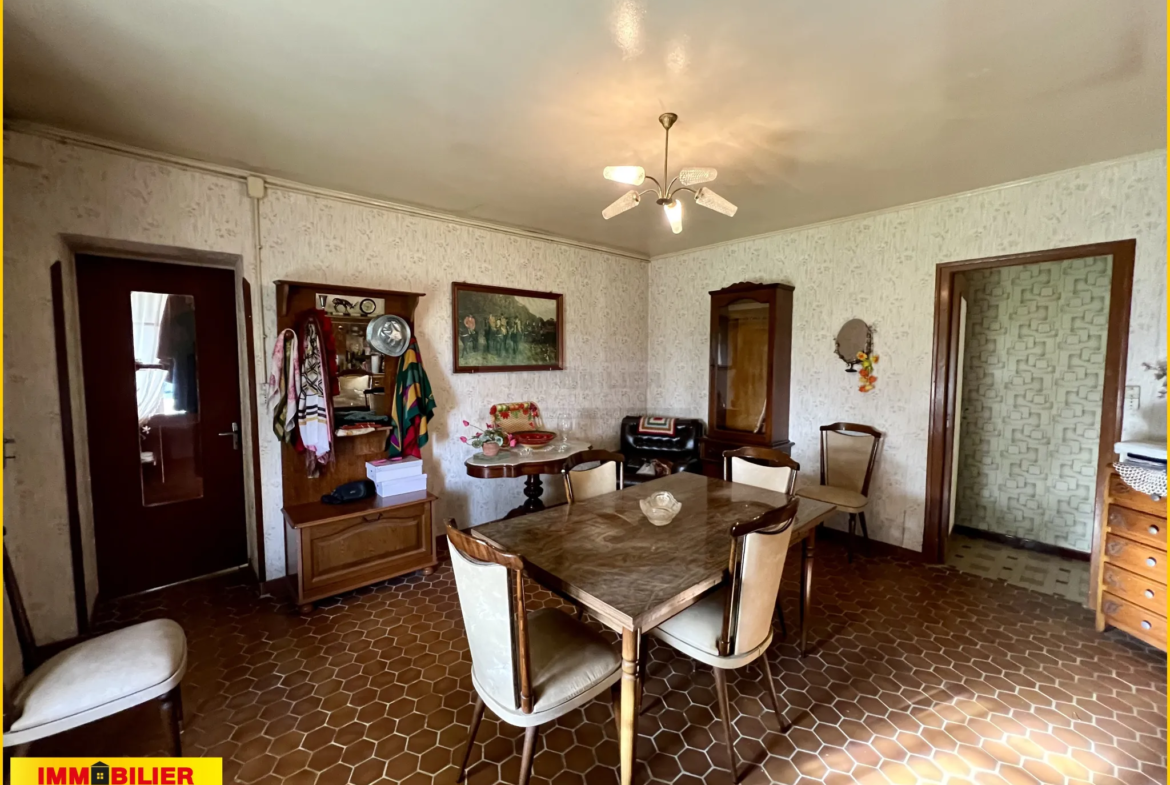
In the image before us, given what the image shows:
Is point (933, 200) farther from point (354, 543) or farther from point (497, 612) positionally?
point (354, 543)

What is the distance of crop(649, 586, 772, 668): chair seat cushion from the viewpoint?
179cm

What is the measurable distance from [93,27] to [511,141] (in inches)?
59.7

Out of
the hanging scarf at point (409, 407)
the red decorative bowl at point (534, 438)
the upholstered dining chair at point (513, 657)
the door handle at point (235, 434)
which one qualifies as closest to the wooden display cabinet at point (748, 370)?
the red decorative bowl at point (534, 438)

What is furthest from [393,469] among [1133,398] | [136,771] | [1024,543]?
[1024,543]

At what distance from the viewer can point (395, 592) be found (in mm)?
3066

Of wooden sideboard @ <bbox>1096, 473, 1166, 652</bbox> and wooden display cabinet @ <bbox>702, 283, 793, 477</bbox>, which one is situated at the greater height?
wooden display cabinet @ <bbox>702, 283, 793, 477</bbox>

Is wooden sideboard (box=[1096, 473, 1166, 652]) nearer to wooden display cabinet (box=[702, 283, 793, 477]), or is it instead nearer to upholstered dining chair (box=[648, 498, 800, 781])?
wooden display cabinet (box=[702, 283, 793, 477])

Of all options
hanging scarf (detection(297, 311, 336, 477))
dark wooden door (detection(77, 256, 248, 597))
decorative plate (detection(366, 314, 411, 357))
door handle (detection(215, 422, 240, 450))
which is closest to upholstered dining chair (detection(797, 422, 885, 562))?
decorative plate (detection(366, 314, 411, 357))

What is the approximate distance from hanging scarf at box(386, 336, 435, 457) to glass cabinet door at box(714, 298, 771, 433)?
2.54 metres

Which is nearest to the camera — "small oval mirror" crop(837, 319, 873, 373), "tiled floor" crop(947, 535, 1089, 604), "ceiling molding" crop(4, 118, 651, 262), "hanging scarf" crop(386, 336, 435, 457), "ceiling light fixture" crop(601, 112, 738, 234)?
"ceiling light fixture" crop(601, 112, 738, 234)

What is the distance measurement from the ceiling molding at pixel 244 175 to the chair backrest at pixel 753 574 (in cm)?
304

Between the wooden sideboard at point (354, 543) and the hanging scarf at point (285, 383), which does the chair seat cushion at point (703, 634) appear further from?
the hanging scarf at point (285, 383)

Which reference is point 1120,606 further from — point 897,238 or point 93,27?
point 93,27

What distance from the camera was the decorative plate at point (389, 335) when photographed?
3213 millimetres
